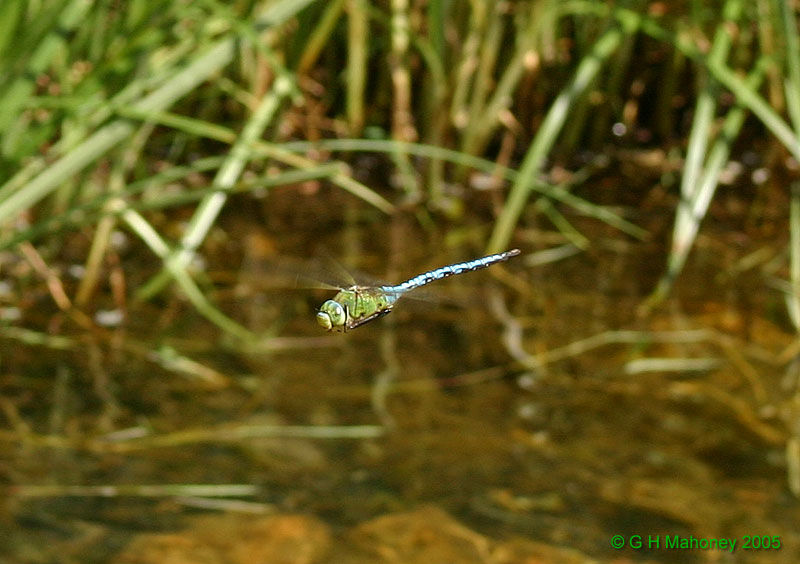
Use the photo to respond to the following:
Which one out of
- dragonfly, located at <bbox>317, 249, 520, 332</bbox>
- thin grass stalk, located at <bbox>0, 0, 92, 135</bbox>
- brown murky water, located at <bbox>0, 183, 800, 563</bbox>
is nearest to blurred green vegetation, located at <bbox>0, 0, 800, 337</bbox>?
thin grass stalk, located at <bbox>0, 0, 92, 135</bbox>

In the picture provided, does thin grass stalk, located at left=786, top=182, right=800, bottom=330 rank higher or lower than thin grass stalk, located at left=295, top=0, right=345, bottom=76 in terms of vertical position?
lower

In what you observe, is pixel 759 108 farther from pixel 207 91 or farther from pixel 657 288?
pixel 207 91

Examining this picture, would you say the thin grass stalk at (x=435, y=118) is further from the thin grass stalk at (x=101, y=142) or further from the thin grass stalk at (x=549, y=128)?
the thin grass stalk at (x=101, y=142)

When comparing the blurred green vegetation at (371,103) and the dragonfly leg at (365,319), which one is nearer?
the dragonfly leg at (365,319)

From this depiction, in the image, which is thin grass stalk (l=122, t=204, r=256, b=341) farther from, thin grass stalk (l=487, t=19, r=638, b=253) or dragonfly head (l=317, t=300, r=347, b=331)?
dragonfly head (l=317, t=300, r=347, b=331)

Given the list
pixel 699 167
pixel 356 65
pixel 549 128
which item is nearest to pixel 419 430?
pixel 549 128

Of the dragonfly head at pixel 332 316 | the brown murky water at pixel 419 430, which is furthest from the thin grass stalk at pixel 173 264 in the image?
the dragonfly head at pixel 332 316

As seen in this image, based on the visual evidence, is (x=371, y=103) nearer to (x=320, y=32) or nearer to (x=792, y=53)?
(x=320, y=32)

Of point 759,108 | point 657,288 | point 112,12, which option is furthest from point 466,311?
point 112,12

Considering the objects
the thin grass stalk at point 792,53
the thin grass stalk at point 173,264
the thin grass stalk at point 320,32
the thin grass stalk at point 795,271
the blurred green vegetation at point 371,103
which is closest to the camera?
the blurred green vegetation at point 371,103
